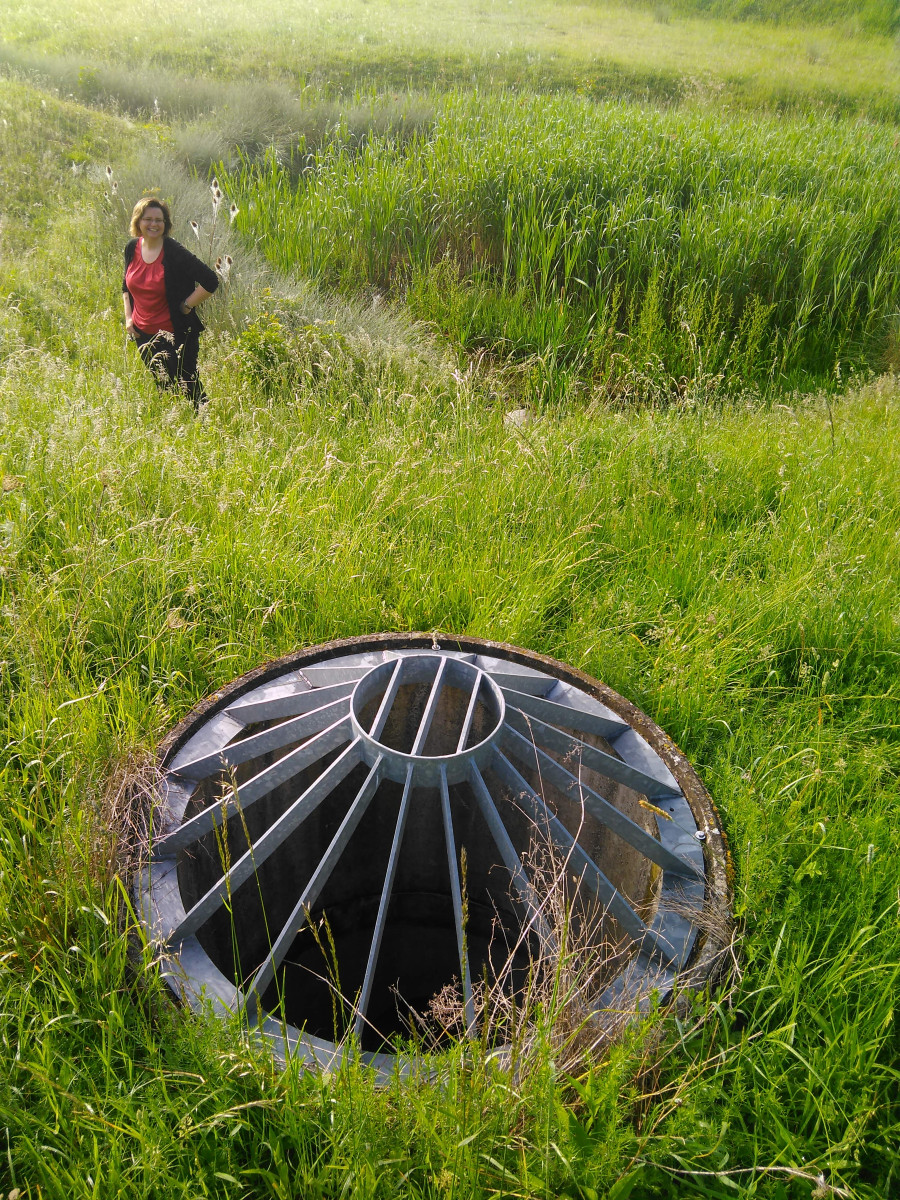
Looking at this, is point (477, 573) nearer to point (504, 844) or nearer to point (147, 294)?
point (504, 844)

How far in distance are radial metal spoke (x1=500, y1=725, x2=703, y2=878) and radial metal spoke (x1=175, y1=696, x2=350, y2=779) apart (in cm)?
45

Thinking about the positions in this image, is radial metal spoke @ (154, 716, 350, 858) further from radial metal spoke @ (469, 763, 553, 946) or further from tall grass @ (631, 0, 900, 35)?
tall grass @ (631, 0, 900, 35)

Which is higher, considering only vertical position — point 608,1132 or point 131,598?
point 131,598

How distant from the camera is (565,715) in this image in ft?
7.21

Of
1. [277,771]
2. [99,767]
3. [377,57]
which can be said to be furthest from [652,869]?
[377,57]

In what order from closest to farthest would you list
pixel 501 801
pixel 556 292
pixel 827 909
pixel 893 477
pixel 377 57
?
pixel 827 909 → pixel 501 801 → pixel 893 477 → pixel 556 292 → pixel 377 57

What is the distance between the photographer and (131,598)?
2.74 meters

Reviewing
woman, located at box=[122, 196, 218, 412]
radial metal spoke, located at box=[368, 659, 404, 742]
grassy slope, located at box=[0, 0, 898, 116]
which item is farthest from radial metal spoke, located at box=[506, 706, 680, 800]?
grassy slope, located at box=[0, 0, 898, 116]

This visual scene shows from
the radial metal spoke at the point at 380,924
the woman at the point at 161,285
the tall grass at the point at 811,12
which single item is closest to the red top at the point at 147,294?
the woman at the point at 161,285

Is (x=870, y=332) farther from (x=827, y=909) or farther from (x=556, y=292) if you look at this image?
(x=827, y=909)

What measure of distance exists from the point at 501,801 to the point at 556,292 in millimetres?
5395

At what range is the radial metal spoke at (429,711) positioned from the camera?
6.49ft

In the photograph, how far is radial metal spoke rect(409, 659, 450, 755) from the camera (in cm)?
198

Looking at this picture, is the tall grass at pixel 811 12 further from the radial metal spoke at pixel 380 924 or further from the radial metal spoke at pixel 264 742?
the radial metal spoke at pixel 380 924
